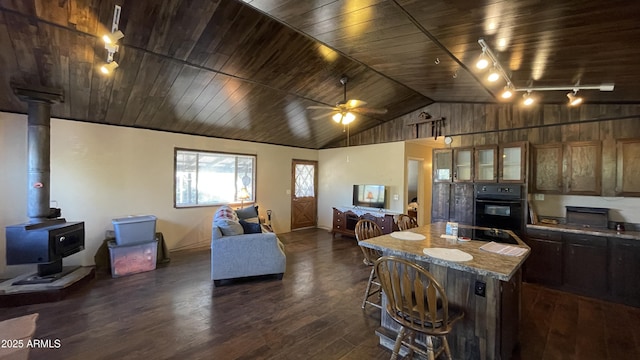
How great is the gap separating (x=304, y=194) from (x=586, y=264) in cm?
632

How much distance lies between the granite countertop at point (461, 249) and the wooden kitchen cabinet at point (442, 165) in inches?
98.0

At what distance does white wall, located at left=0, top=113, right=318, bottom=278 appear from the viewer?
13.2 ft

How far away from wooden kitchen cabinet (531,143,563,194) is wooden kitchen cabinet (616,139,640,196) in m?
0.60

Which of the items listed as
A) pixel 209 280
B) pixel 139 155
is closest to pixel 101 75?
pixel 139 155

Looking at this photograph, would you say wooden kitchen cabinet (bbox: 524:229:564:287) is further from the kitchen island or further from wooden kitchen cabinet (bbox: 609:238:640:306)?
the kitchen island

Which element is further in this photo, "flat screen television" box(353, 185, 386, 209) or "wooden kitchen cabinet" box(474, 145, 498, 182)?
"flat screen television" box(353, 185, 386, 209)

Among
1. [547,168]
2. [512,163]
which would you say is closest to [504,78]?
[512,163]

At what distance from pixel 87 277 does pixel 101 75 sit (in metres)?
2.97

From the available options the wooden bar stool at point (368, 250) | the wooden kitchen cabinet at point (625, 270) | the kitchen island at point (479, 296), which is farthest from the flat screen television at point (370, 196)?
the kitchen island at point (479, 296)

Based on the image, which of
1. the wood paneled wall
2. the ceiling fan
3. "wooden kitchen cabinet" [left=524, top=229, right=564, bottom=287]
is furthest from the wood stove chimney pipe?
"wooden kitchen cabinet" [left=524, top=229, right=564, bottom=287]

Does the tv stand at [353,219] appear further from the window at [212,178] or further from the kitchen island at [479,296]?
the kitchen island at [479,296]

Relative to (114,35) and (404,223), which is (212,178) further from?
(404,223)

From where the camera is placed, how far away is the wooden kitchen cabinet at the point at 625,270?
127 inches

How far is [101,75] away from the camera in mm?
3490
